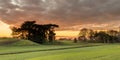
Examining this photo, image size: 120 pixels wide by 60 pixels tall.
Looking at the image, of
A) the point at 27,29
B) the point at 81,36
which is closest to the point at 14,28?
the point at 27,29

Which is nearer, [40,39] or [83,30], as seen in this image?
[40,39]

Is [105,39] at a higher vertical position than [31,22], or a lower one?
lower

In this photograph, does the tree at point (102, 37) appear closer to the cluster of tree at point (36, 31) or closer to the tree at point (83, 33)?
the tree at point (83, 33)

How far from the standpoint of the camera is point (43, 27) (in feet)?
307

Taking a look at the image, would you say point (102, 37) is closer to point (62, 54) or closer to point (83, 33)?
point (83, 33)

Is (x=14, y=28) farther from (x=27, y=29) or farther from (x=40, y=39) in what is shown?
(x=40, y=39)

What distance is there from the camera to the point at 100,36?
117 meters

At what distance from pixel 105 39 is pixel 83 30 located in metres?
17.3

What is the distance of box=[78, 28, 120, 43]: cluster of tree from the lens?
116m

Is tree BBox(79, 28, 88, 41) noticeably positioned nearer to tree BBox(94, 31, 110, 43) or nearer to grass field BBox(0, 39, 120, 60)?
tree BBox(94, 31, 110, 43)

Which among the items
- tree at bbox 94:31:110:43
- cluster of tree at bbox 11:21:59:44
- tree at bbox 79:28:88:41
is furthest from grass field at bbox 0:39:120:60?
tree at bbox 79:28:88:41

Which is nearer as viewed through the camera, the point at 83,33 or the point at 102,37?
the point at 102,37

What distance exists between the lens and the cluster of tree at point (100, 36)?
11592 cm

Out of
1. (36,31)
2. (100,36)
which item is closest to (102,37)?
(100,36)
